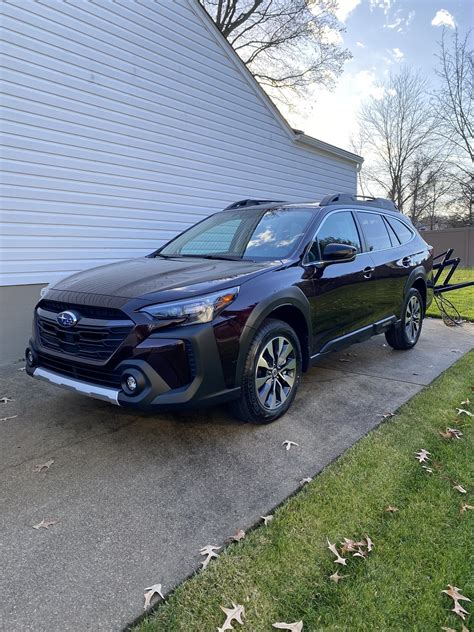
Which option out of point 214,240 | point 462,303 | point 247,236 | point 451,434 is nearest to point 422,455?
point 451,434

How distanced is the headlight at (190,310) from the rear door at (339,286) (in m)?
1.12

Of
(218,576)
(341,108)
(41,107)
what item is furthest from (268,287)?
(341,108)

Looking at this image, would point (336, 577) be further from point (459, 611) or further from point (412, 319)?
point (412, 319)

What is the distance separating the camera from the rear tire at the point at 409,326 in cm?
537

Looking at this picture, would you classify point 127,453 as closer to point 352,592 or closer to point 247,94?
point 352,592

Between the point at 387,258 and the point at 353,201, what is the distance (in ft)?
2.45

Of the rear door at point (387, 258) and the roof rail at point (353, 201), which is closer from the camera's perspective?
the roof rail at point (353, 201)

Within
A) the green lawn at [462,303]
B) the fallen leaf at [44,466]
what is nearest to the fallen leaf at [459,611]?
the fallen leaf at [44,466]

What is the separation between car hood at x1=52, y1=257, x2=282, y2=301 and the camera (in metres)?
2.84

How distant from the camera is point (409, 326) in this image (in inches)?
219

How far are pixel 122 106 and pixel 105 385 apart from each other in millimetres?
4668

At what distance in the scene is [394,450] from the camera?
10.0ft

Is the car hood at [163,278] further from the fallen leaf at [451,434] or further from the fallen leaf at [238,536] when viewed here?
the fallen leaf at [451,434]

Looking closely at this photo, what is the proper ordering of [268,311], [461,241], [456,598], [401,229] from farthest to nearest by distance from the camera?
1. [461,241]
2. [401,229]
3. [268,311]
4. [456,598]
